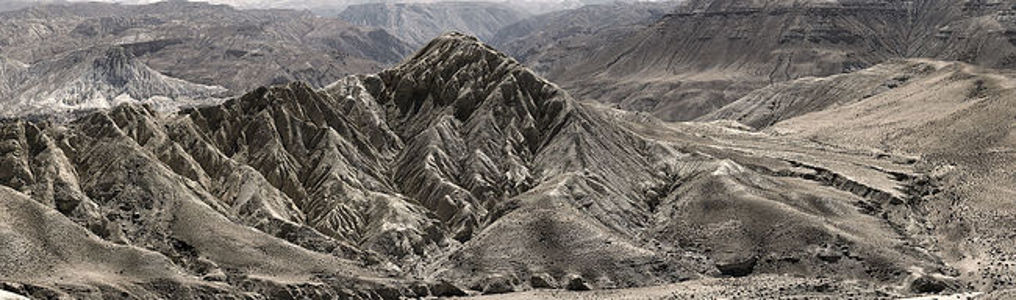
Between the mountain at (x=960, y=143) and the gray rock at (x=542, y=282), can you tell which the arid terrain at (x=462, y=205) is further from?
the mountain at (x=960, y=143)

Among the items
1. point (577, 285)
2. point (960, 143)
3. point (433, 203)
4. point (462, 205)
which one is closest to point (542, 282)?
point (577, 285)

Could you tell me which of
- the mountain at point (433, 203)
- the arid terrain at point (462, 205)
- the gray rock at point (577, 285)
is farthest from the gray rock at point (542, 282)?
the gray rock at point (577, 285)

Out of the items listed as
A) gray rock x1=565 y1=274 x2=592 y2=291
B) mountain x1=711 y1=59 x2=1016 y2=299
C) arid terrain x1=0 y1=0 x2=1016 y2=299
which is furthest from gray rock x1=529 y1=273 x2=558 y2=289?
mountain x1=711 y1=59 x2=1016 y2=299

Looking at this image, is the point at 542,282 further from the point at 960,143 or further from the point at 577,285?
the point at 960,143

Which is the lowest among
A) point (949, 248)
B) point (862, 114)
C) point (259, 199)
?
point (862, 114)

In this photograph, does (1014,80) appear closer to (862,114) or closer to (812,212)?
(862,114)

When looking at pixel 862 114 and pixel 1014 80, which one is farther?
pixel 862 114

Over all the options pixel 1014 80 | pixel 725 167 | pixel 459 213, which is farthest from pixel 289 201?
pixel 1014 80

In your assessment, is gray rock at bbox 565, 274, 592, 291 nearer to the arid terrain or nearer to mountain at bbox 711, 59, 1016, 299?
the arid terrain
